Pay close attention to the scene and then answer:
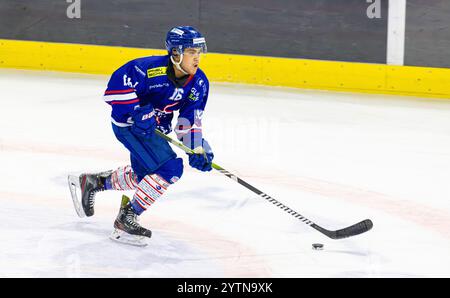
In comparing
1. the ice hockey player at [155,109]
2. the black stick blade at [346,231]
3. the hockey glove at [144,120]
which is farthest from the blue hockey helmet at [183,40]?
the black stick blade at [346,231]

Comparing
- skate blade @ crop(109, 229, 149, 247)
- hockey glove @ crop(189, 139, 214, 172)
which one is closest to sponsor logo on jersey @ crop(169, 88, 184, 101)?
hockey glove @ crop(189, 139, 214, 172)

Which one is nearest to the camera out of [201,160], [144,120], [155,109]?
[144,120]

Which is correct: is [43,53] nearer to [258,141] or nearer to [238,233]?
[258,141]

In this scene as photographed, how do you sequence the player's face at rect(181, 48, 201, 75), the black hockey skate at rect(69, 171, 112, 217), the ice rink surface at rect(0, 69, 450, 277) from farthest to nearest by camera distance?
the black hockey skate at rect(69, 171, 112, 217), the player's face at rect(181, 48, 201, 75), the ice rink surface at rect(0, 69, 450, 277)

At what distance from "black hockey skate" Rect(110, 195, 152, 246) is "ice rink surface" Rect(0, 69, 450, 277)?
46 millimetres

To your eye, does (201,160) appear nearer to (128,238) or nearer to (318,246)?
(128,238)

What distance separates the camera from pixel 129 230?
4.72 metres

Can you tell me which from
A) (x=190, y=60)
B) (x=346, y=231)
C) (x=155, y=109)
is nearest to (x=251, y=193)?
(x=346, y=231)

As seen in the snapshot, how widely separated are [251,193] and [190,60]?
1352mm

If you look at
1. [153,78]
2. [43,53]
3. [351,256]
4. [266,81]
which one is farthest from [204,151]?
[43,53]

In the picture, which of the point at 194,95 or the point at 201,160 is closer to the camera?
the point at 201,160

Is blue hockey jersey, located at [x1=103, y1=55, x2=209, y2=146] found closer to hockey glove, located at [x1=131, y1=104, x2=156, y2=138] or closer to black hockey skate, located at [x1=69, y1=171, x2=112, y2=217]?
hockey glove, located at [x1=131, y1=104, x2=156, y2=138]

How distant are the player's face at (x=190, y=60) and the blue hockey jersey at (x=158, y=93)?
0.07 meters

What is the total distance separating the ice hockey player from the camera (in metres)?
4.61
